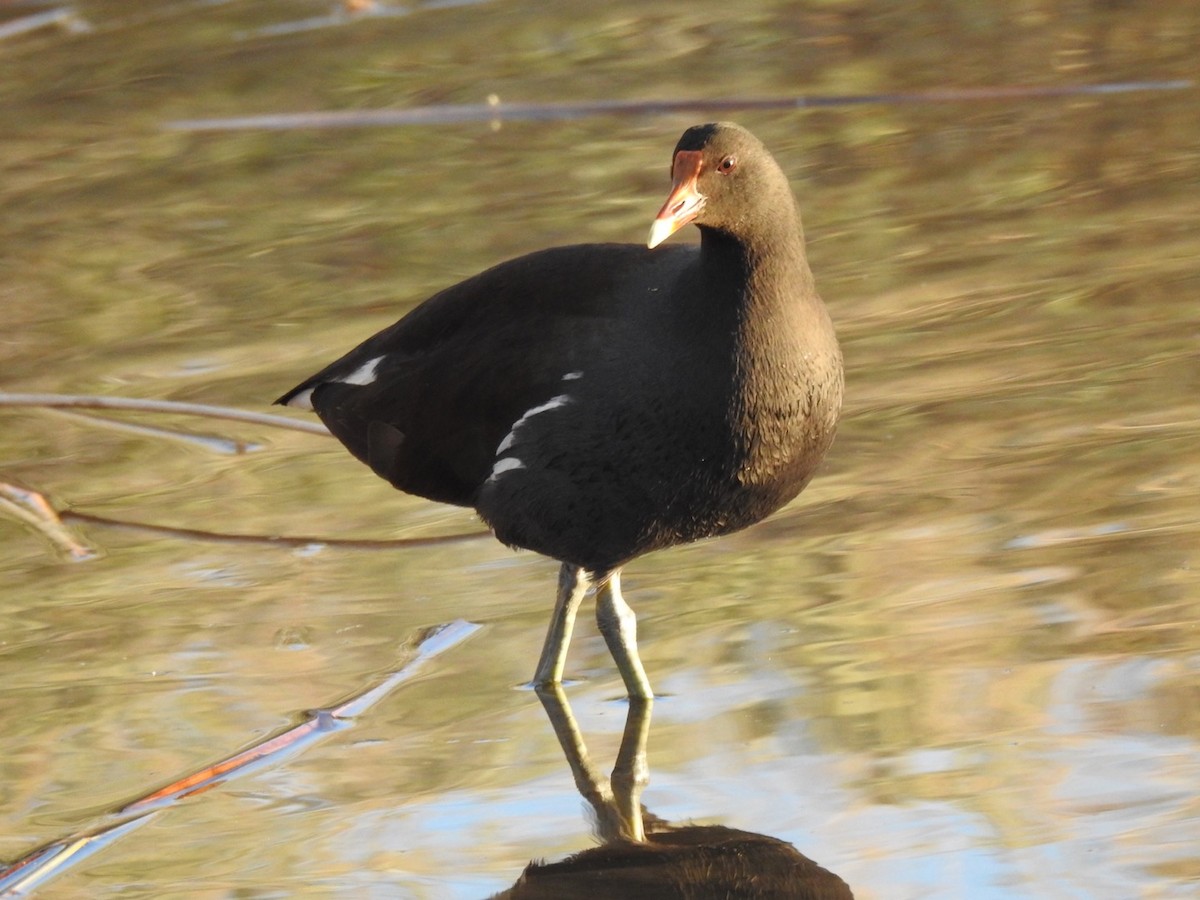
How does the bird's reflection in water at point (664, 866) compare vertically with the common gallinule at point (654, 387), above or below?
below

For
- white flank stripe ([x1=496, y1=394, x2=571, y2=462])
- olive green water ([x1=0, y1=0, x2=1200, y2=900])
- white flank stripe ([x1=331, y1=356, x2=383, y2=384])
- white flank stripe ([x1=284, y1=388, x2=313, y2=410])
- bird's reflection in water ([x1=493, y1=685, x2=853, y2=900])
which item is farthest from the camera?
white flank stripe ([x1=284, y1=388, x2=313, y2=410])

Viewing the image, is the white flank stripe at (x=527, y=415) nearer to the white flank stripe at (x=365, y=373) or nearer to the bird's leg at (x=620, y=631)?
the bird's leg at (x=620, y=631)

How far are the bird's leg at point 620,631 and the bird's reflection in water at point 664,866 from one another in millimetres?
368

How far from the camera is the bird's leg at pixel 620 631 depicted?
13.6ft

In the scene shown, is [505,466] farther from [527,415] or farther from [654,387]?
[654,387]

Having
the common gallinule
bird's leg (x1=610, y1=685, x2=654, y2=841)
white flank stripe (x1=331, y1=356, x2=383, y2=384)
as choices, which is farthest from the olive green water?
white flank stripe (x1=331, y1=356, x2=383, y2=384)

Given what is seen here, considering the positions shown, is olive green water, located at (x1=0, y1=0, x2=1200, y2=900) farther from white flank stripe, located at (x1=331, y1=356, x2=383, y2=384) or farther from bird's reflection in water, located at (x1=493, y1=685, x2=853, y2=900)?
white flank stripe, located at (x1=331, y1=356, x2=383, y2=384)

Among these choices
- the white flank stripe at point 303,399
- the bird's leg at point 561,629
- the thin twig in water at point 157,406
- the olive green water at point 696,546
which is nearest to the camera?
the olive green water at point 696,546

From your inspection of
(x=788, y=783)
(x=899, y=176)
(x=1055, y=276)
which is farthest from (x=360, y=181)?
(x=788, y=783)

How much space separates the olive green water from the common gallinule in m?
0.42

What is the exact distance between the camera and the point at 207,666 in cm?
452

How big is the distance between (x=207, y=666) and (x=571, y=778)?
104cm

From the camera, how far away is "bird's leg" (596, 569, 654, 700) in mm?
4152

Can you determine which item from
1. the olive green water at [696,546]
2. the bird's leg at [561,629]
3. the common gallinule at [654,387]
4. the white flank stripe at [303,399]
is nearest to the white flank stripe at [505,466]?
the common gallinule at [654,387]
